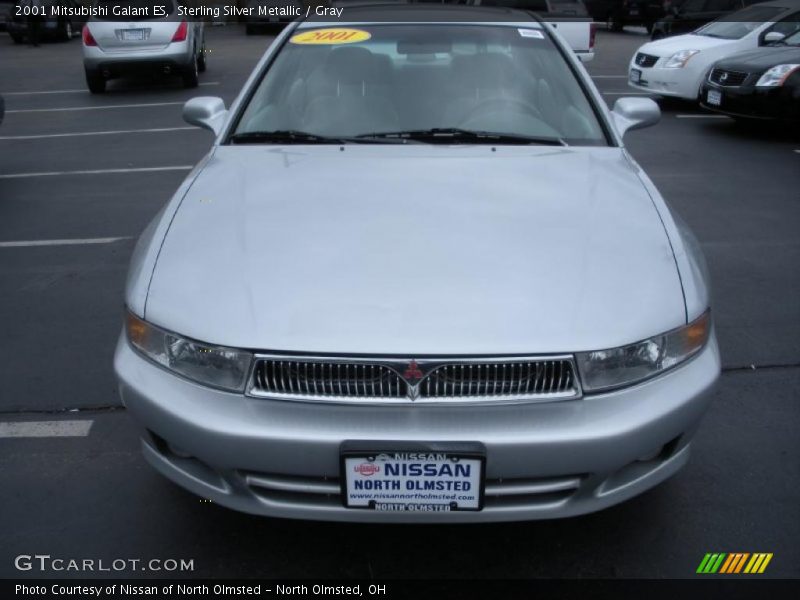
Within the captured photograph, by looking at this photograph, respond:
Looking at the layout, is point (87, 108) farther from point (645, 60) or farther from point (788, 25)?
point (788, 25)

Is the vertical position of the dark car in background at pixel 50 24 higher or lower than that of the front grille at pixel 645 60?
lower

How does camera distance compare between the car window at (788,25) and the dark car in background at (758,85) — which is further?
the car window at (788,25)

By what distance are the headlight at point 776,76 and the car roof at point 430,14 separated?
592 cm

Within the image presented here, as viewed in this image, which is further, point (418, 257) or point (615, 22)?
point (615, 22)

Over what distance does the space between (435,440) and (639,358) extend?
619 mm

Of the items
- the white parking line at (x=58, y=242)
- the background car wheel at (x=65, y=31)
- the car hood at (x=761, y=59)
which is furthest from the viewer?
the background car wheel at (x=65, y=31)

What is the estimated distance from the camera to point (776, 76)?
947cm

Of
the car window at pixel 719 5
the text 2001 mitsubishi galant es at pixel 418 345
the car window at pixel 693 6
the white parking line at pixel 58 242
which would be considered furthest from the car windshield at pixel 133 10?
the text 2001 mitsubishi galant es at pixel 418 345

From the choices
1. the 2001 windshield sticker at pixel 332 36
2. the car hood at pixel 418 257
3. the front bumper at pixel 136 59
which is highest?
the 2001 windshield sticker at pixel 332 36

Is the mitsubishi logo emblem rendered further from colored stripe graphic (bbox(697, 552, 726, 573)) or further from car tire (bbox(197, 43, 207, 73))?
car tire (bbox(197, 43, 207, 73))

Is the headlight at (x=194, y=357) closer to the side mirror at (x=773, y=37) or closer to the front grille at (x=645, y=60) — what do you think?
the side mirror at (x=773, y=37)

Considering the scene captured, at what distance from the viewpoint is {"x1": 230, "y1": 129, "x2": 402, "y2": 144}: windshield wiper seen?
360 centimetres

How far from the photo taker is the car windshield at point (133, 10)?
13.5m

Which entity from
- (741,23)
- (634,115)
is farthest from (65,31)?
(634,115)
